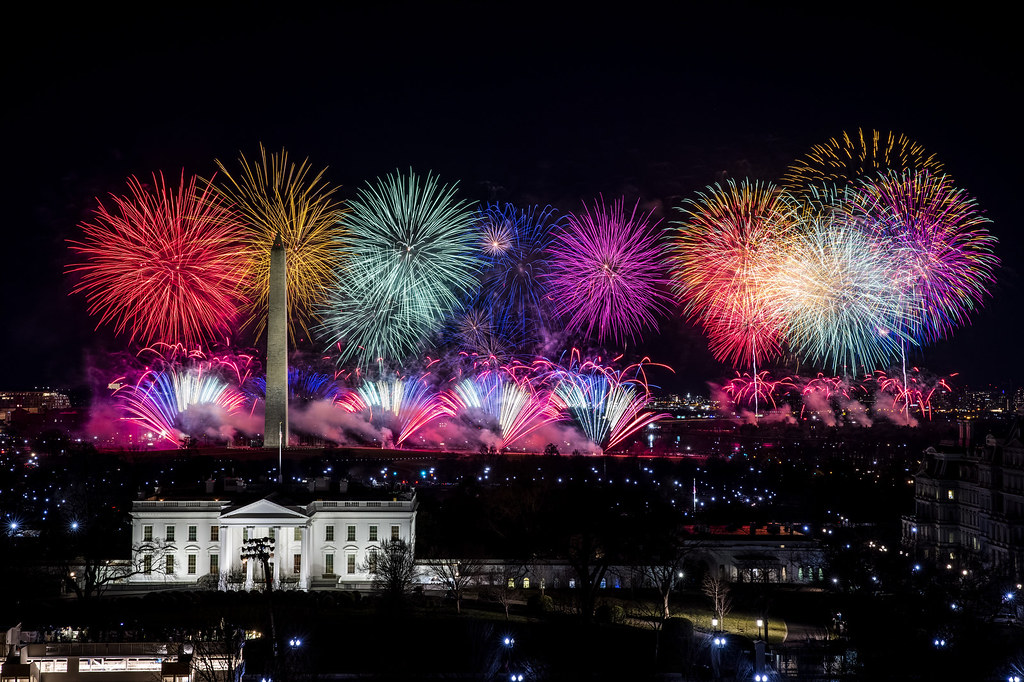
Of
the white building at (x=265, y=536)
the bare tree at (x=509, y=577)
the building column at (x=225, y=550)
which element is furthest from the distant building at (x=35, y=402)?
the bare tree at (x=509, y=577)

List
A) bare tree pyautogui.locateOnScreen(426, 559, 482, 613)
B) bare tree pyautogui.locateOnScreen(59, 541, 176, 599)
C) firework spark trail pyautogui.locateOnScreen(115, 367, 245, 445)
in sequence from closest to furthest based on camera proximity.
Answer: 1. bare tree pyautogui.locateOnScreen(59, 541, 176, 599)
2. bare tree pyautogui.locateOnScreen(426, 559, 482, 613)
3. firework spark trail pyautogui.locateOnScreen(115, 367, 245, 445)

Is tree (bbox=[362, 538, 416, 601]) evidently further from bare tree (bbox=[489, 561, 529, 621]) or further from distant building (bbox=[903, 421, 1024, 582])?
distant building (bbox=[903, 421, 1024, 582])

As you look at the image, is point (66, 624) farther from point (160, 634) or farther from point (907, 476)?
point (907, 476)

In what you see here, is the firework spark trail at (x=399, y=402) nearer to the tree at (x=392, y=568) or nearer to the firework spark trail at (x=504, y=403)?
the firework spark trail at (x=504, y=403)

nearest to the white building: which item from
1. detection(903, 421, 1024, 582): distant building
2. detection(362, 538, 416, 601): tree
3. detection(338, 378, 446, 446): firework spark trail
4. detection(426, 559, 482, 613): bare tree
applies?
detection(362, 538, 416, 601): tree

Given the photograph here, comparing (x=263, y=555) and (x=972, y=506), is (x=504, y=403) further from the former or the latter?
(x=263, y=555)

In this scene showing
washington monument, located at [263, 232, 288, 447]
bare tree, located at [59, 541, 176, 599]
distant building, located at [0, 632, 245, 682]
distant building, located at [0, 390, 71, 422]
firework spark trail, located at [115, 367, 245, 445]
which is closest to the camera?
distant building, located at [0, 632, 245, 682]

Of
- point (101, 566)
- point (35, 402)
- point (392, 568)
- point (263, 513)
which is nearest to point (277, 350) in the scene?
point (263, 513)
